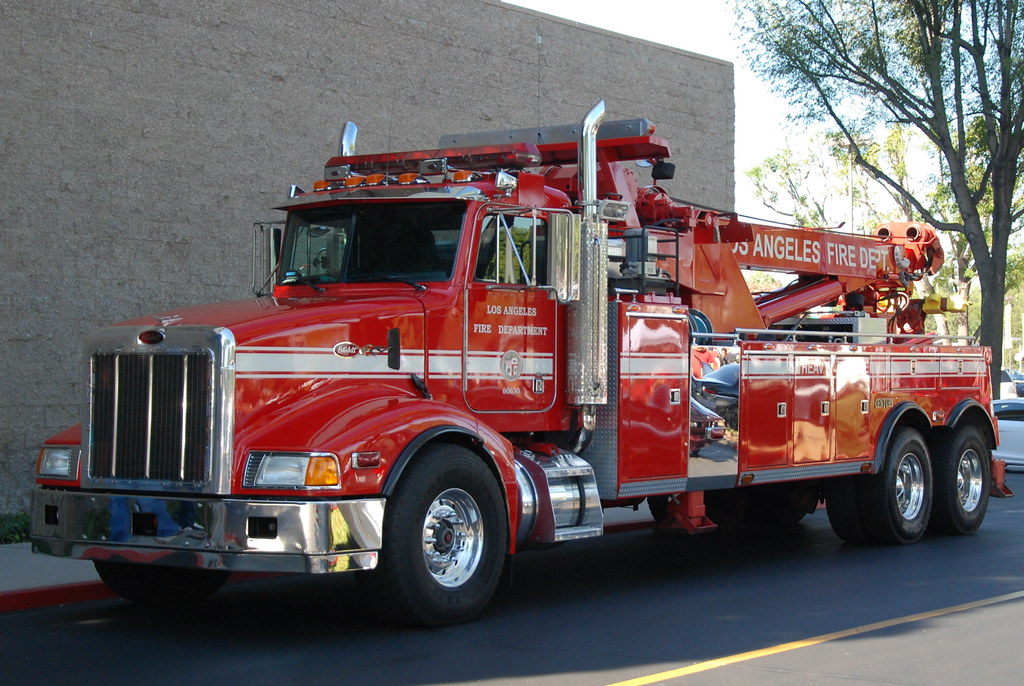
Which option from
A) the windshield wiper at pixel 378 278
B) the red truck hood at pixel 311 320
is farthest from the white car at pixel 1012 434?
the red truck hood at pixel 311 320

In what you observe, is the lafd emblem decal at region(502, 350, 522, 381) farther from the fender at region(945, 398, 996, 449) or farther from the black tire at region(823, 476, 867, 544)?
the fender at region(945, 398, 996, 449)

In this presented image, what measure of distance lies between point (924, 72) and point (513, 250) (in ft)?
58.4

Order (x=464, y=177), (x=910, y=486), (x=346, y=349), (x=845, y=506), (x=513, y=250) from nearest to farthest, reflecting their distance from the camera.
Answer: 1. (x=346, y=349)
2. (x=513, y=250)
3. (x=464, y=177)
4. (x=845, y=506)
5. (x=910, y=486)

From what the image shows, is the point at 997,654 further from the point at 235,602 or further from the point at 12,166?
the point at 12,166

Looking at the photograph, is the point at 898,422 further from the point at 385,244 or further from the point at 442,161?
the point at 385,244

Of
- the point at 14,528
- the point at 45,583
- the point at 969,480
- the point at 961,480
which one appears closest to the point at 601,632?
the point at 45,583

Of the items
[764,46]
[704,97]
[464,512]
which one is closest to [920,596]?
[464,512]

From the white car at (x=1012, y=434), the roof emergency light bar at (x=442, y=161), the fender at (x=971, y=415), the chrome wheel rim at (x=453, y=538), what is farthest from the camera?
the white car at (x=1012, y=434)

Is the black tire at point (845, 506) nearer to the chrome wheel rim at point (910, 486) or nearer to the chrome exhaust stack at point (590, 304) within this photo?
the chrome wheel rim at point (910, 486)

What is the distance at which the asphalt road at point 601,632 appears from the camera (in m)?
6.64

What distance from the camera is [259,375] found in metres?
7.51

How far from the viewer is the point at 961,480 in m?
13.2

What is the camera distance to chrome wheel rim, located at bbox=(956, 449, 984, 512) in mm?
13172

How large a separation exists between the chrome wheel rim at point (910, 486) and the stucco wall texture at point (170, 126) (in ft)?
24.0
